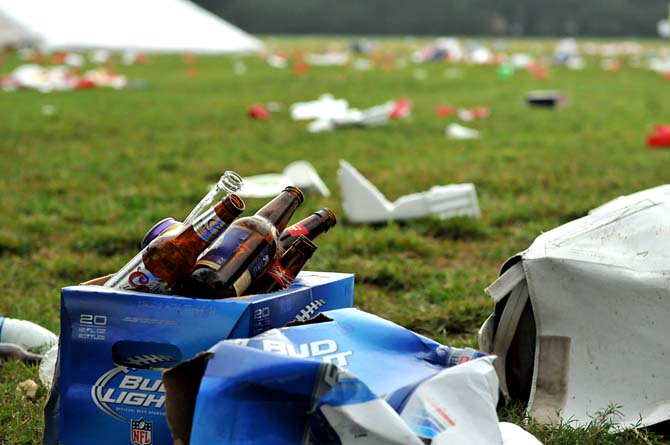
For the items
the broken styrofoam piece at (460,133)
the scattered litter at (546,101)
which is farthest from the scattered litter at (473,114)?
the broken styrofoam piece at (460,133)

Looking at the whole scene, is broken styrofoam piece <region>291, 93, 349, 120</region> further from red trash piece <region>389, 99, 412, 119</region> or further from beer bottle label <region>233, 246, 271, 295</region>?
beer bottle label <region>233, 246, 271, 295</region>

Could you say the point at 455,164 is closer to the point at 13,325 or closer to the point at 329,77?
the point at 13,325

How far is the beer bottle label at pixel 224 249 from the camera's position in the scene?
2.02 meters

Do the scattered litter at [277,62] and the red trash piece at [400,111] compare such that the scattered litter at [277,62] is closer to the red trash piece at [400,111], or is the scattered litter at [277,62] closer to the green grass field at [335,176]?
the green grass field at [335,176]

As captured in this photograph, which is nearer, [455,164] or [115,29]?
[455,164]

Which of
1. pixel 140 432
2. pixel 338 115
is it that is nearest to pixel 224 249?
pixel 140 432

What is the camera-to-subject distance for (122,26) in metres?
22.4

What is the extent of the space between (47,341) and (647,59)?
22.0 meters

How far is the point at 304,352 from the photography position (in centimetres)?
184

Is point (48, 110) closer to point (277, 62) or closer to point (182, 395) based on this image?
point (182, 395)

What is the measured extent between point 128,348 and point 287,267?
431 millimetres

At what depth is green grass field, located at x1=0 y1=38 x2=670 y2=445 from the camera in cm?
349

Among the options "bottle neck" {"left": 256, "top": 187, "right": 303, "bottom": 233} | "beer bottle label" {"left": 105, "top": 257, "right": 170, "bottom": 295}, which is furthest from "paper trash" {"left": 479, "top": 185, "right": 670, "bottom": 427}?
"beer bottle label" {"left": 105, "top": 257, "right": 170, "bottom": 295}

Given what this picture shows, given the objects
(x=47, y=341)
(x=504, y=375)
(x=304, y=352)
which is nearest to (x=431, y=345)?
(x=304, y=352)
